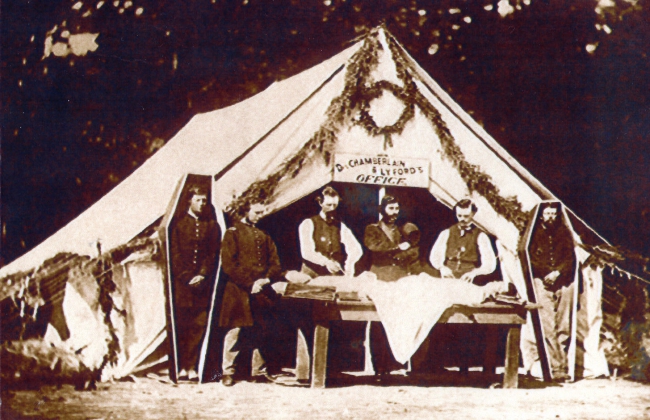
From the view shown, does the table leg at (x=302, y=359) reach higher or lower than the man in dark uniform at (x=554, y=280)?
lower

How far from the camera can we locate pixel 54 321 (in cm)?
500

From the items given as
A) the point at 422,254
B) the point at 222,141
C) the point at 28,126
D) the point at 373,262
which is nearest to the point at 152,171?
the point at 222,141

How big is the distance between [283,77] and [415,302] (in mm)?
1963

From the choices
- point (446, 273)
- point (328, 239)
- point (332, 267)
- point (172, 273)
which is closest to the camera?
point (172, 273)

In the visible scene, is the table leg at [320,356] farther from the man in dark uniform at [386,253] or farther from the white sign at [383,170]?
the white sign at [383,170]

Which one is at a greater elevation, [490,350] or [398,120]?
[398,120]

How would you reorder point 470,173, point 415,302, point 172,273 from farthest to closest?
1. point 470,173
2. point 415,302
3. point 172,273

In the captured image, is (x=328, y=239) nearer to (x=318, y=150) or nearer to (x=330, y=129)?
(x=318, y=150)

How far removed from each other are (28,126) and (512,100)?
375 cm

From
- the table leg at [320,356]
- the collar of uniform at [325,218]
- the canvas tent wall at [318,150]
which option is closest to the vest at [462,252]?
the canvas tent wall at [318,150]

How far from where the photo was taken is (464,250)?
5.60 meters

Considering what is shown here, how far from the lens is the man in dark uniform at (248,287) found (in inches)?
199

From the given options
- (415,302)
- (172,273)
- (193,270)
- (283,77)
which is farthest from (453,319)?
(283,77)

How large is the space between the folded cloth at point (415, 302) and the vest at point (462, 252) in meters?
0.36
